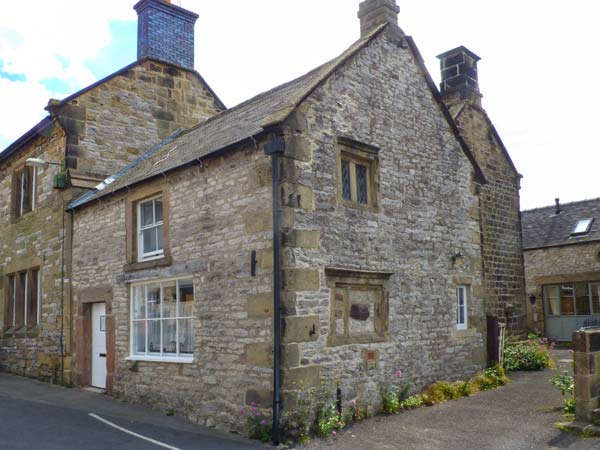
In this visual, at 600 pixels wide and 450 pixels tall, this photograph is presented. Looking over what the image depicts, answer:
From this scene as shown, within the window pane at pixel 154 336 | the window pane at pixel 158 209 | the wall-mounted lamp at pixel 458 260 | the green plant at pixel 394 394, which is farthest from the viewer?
the wall-mounted lamp at pixel 458 260

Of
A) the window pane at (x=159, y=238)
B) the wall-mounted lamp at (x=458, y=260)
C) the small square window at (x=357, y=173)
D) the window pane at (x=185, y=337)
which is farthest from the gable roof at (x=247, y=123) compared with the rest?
the window pane at (x=185, y=337)

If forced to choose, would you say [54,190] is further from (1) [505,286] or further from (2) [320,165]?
(1) [505,286]

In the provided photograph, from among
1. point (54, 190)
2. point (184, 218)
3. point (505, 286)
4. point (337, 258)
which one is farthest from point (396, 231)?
point (54, 190)

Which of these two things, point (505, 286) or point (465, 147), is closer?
point (465, 147)

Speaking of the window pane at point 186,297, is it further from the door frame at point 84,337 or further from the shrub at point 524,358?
the shrub at point 524,358

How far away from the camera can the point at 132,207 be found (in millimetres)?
12172

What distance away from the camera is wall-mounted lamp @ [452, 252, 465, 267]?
12.5m

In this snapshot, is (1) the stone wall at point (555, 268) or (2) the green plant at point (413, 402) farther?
(1) the stone wall at point (555, 268)

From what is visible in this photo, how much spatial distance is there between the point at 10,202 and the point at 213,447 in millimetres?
12093

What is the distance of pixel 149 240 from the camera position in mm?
11930

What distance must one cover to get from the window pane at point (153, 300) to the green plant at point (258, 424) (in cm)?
328

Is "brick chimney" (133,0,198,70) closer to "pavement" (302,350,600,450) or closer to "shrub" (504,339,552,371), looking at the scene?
"shrub" (504,339,552,371)

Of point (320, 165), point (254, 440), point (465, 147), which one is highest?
point (465, 147)

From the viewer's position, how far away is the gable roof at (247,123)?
9.78m
